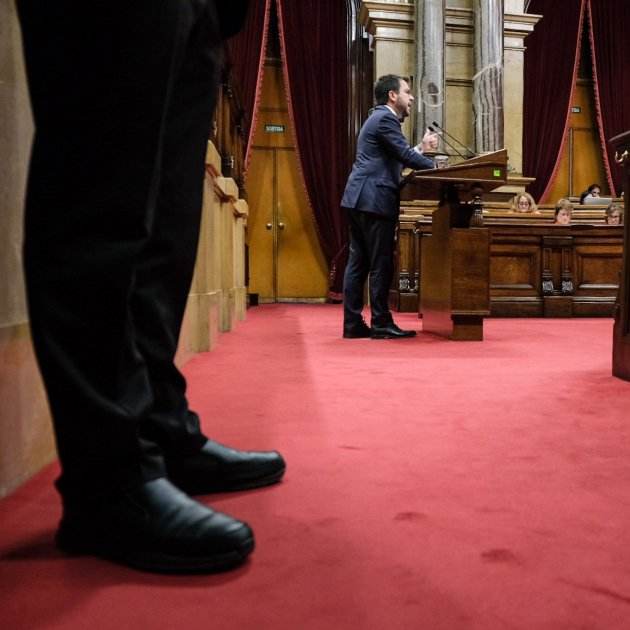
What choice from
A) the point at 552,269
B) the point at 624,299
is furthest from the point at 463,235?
the point at 552,269

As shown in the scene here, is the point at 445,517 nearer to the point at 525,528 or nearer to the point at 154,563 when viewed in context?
the point at 525,528

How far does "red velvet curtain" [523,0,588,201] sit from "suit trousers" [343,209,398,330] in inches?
220

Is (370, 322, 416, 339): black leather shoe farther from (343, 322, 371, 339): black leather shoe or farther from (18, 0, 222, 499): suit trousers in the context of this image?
(18, 0, 222, 499): suit trousers

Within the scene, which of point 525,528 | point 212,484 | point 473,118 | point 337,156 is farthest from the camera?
point 337,156

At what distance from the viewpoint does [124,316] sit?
76 cm

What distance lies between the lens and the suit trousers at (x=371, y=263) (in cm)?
353

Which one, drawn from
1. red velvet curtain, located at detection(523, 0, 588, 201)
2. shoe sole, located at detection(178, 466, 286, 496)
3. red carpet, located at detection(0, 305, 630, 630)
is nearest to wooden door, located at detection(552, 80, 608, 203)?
red velvet curtain, located at detection(523, 0, 588, 201)

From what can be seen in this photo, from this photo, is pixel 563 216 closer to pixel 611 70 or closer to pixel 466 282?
pixel 466 282

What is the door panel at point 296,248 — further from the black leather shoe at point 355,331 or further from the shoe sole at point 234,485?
the shoe sole at point 234,485

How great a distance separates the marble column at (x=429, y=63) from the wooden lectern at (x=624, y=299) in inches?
181

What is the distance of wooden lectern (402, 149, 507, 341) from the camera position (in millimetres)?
3268

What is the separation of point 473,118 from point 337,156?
5.47 ft

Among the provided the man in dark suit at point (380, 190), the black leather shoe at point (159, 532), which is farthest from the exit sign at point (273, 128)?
the black leather shoe at point (159, 532)

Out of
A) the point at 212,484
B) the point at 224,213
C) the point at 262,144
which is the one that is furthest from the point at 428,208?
the point at 212,484
